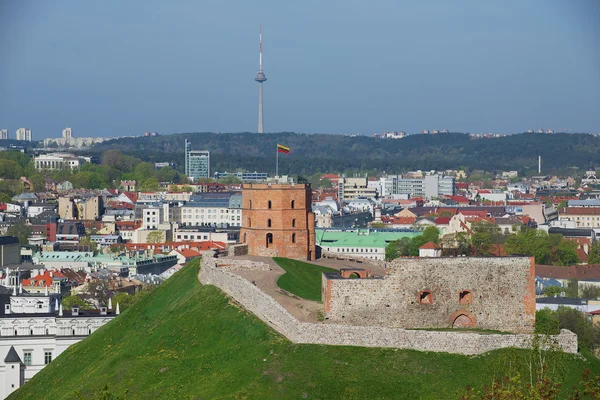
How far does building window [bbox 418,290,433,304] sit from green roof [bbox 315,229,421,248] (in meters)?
78.6

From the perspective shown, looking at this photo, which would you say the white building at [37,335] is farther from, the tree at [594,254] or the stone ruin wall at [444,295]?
the tree at [594,254]

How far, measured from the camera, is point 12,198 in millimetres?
186625

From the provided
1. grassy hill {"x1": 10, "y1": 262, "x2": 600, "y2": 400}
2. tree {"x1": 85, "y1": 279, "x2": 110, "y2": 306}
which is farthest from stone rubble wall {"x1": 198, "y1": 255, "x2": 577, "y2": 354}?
tree {"x1": 85, "y1": 279, "x2": 110, "y2": 306}

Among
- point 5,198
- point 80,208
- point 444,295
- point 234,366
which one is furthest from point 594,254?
point 5,198

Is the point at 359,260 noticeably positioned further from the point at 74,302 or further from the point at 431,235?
the point at 431,235

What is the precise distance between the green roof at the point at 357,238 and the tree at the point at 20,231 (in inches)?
1076

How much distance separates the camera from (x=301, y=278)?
54.7 meters

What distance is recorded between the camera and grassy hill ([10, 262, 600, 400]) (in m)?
38.9

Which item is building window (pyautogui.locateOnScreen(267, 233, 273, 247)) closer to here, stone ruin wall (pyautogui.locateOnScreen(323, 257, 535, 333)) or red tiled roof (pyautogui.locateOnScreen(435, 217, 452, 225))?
stone ruin wall (pyautogui.locateOnScreen(323, 257, 535, 333))

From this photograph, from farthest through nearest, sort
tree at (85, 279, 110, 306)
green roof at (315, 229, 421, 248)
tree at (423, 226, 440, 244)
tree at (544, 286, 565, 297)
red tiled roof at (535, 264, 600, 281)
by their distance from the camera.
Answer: green roof at (315, 229, 421, 248) < tree at (423, 226, 440, 244) < red tiled roof at (535, 264, 600, 281) < tree at (544, 286, 565, 297) < tree at (85, 279, 110, 306)

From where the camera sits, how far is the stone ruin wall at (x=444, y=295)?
142 ft

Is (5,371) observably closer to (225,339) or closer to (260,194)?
(260,194)

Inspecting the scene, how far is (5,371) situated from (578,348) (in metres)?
27.9

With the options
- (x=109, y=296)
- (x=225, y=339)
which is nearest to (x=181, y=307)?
(x=225, y=339)
